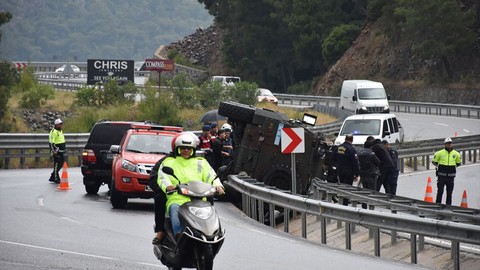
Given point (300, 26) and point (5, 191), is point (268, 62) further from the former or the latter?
point (5, 191)

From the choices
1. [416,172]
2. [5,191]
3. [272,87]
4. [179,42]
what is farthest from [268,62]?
[5,191]

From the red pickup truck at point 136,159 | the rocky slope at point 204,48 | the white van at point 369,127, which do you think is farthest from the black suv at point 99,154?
the rocky slope at point 204,48

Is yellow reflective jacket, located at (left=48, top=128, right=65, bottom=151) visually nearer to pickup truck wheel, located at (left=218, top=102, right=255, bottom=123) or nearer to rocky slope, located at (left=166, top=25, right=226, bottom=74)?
pickup truck wheel, located at (left=218, top=102, right=255, bottom=123)

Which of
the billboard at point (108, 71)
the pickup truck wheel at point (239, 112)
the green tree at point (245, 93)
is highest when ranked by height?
the billboard at point (108, 71)

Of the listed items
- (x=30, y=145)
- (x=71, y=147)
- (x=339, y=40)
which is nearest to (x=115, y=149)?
(x=30, y=145)

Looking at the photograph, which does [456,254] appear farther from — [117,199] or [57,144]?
[57,144]

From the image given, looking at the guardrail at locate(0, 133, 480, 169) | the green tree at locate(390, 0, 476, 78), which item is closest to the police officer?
the guardrail at locate(0, 133, 480, 169)

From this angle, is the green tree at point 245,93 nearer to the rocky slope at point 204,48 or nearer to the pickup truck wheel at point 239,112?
the pickup truck wheel at point 239,112

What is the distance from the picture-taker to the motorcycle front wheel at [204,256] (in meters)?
11.9

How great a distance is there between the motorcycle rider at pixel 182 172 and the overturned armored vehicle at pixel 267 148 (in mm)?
12459

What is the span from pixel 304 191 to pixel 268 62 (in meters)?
68.1

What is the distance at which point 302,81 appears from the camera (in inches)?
3664

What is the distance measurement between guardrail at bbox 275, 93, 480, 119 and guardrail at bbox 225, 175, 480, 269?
4220 centimetres

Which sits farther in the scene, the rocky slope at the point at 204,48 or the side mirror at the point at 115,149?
the rocky slope at the point at 204,48
